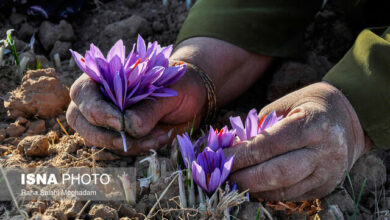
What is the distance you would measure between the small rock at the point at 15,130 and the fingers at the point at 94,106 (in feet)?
1.33

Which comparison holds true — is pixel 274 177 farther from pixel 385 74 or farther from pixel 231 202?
pixel 385 74

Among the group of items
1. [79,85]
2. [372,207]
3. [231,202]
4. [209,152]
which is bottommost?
[372,207]

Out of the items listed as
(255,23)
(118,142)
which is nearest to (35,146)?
(118,142)

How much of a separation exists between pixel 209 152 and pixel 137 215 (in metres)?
0.33

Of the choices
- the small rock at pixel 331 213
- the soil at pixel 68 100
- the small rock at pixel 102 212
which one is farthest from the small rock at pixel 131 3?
the small rock at pixel 331 213

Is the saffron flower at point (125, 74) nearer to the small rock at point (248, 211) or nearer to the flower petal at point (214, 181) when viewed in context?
the flower petal at point (214, 181)

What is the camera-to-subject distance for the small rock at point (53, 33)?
2.71 m

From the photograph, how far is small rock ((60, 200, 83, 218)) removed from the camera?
1476mm

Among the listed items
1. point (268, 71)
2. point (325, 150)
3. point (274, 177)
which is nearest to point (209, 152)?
point (274, 177)

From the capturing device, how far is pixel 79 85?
68.3 inches

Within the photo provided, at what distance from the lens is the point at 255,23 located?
7.94 ft

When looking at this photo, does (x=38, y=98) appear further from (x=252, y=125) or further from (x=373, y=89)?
(x=373, y=89)

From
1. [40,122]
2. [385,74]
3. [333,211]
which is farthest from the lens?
[40,122]

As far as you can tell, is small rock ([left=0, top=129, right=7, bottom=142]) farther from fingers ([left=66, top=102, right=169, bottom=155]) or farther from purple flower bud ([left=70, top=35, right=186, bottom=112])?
purple flower bud ([left=70, top=35, right=186, bottom=112])
